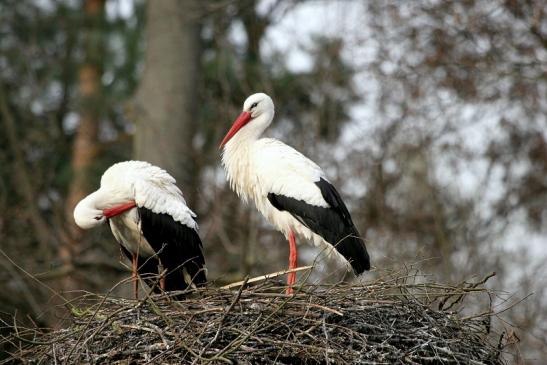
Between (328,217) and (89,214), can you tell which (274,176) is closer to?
(328,217)

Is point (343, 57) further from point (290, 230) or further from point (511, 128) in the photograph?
point (290, 230)

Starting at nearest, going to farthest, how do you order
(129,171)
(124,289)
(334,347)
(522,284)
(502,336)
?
(334,347) < (502,336) < (129,171) < (124,289) < (522,284)

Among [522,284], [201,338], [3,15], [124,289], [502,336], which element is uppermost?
[3,15]

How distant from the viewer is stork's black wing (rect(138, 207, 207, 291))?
775 cm

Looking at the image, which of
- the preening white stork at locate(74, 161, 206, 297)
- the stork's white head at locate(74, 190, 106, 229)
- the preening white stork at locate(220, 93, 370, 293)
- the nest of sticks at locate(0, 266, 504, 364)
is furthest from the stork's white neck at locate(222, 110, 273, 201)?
the nest of sticks at locate(0, 266, 504, 364)

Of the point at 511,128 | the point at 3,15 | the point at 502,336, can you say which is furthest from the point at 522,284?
the point at 3,15

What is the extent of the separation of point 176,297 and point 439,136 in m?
7.63

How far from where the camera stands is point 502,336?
6.44 metres

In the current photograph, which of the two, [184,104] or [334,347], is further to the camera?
[184,104]

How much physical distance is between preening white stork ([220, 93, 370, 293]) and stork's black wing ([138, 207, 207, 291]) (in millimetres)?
663

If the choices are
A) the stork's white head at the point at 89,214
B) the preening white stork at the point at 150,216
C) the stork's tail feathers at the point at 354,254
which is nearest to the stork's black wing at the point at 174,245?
the preening white stork at the point at 150,216

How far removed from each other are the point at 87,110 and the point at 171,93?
8.34 ft

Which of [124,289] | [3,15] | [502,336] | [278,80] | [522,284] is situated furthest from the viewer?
[3,15]

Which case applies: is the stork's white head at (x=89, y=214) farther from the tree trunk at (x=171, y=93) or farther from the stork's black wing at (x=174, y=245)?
the tree trunk at (x=171, y=93)
